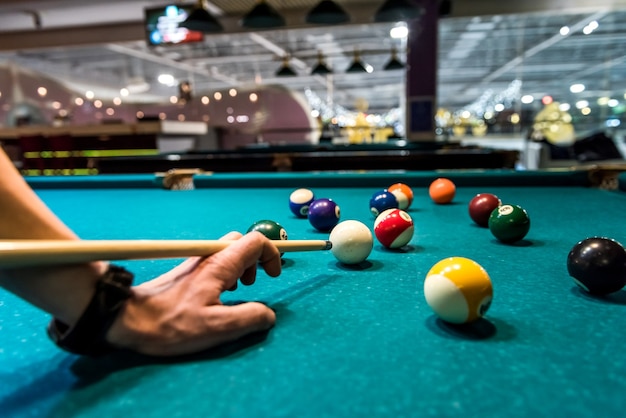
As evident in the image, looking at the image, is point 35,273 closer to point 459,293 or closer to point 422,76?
point 459,293

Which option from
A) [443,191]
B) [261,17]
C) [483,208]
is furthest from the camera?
[261,17]

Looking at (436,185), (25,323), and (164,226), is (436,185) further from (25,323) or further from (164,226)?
(25,323)

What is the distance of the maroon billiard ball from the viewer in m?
2.09

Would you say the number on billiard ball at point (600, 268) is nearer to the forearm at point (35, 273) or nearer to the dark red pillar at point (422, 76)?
the forearm at point (35, 273)

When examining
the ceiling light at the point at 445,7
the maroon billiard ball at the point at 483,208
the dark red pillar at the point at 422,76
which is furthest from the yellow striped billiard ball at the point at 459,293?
the dark red pillar at the point at 422,76

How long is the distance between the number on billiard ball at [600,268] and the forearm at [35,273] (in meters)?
1.14

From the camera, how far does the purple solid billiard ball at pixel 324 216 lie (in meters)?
1.99

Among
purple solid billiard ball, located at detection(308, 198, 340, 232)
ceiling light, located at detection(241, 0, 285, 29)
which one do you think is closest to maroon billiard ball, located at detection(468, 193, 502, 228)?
purple solid billiard ball, located at detection(308, 198, 340, 232)

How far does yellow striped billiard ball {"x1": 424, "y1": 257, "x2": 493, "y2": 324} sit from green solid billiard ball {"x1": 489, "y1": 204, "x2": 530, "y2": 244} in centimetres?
79

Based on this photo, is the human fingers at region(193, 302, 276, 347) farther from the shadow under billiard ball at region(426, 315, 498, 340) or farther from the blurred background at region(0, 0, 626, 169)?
the blurred background at region(0, 0, 626, 169)


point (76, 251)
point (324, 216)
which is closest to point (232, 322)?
point (76, 251)

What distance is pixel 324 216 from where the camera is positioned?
1.99 m

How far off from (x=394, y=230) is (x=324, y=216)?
1.29ft

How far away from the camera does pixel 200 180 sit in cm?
374
